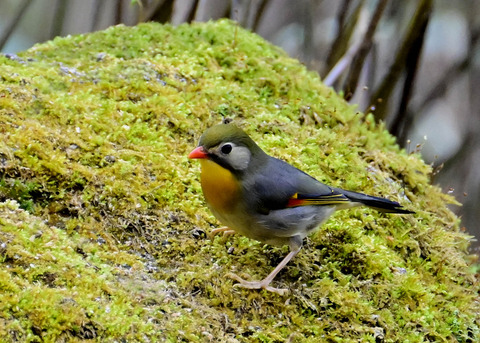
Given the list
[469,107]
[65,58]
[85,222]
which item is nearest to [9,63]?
[65,58]

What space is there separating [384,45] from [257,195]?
6272 millimetres

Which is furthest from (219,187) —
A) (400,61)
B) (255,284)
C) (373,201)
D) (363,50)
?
(400,61)

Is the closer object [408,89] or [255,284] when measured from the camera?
[255,284]

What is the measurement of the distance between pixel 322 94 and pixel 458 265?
85.7 inches

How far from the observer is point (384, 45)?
9062mm

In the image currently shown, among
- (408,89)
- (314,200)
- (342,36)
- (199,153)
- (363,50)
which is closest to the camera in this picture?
(199,153)

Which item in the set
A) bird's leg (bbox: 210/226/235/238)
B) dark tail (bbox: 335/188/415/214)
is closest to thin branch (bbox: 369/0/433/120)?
dark tail (bbox: 335/188/415/214)

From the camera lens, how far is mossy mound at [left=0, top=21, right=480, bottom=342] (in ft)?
9.96

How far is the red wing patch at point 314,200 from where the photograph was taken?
3.84m

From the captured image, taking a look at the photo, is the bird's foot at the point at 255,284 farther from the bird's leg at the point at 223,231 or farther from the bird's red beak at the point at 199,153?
the bird's red beak at the point at 199,153

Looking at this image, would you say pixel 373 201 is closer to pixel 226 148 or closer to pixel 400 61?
pixel 226 148

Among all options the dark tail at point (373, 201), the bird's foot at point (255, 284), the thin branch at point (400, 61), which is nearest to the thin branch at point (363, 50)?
the thin branch at point (400, 61)

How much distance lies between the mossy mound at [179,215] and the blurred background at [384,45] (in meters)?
2.16

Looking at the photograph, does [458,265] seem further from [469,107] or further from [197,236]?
[469,107]
